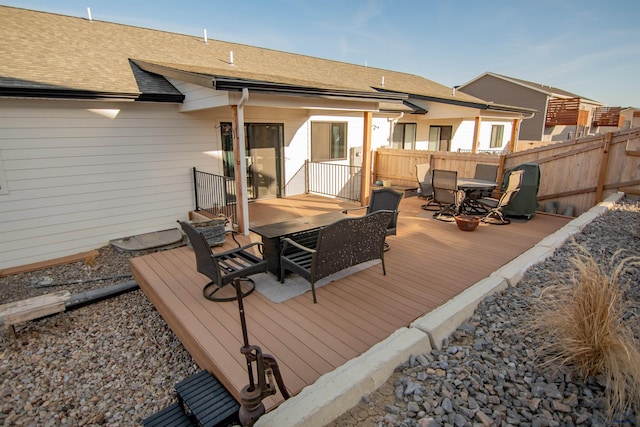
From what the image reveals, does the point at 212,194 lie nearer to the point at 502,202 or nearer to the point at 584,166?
the point at 502,202

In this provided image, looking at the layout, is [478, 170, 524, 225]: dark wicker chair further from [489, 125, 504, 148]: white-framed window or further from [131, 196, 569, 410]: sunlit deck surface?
[489, 125, 504, 148]: white-framed window

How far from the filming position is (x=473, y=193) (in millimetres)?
7461

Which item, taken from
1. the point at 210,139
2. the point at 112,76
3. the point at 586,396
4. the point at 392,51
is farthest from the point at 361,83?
the point at 392,51

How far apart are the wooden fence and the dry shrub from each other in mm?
6830

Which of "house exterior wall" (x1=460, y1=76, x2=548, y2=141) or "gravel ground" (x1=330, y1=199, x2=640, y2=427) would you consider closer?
"gravel ground" (x1=330, y1=199, x2=640, y2=427)

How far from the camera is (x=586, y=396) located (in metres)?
1.90

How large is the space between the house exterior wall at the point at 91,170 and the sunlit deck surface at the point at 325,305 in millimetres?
2464

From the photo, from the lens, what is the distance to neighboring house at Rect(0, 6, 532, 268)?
577cm

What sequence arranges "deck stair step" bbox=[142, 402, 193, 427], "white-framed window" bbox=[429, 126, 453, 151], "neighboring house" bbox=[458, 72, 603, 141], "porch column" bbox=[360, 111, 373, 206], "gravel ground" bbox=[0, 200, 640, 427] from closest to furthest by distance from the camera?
"gravel ground" bbox=[0, 200, 640, 427] → "deck stair step" bbox=[142, 402, 193, 427] → "porch column" bbox=[360, 111, 373, 206] → "white-framed window" bbox=[429, 126, 453, 151] → "neighboring house" bbox=[458, 72, 603, 141]

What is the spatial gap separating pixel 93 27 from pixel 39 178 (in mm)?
4389

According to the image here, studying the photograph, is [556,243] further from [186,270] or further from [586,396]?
[186,270]

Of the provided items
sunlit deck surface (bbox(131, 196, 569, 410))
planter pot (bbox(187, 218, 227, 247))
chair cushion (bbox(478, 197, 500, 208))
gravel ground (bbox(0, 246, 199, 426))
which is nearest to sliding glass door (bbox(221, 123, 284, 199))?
planter pot (bbox(187, 218, 227, 247))

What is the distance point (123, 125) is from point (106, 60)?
1.69 metres

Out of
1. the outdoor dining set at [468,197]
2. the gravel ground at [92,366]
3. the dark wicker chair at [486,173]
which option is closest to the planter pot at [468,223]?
the outdoor dining set at [468,197]
